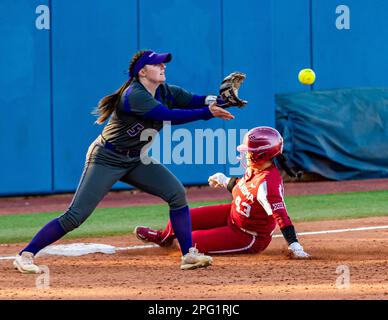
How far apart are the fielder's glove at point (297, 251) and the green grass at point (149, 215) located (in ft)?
9.08

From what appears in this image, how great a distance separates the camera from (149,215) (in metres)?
11.7

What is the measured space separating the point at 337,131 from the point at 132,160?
9312 mm

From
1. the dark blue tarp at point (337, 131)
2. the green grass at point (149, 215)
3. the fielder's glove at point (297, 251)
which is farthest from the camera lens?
the dark blue tarp at point (337, 131)

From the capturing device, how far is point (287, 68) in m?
17.1

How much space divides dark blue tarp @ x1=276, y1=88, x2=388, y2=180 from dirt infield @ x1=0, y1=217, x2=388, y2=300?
6949 millimetres

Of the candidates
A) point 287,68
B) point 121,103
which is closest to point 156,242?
point 121,103

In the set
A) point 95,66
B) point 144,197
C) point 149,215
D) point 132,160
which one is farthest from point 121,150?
point 95,66

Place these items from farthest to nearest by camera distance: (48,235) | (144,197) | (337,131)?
(337,131) → (144,197) → (48,235)

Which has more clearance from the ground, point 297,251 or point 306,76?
point 306,76

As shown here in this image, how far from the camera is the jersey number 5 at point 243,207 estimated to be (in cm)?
784

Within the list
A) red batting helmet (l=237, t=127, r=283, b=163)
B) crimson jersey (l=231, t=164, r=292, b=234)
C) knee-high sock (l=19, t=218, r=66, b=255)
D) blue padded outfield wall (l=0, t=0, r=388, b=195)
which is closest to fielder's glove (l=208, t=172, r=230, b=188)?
crimson jersey (l=231, t=164, r=292, b=234)

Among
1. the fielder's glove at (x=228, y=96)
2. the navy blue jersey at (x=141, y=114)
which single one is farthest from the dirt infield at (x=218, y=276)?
the fielder's glove at (x=228, y=96)

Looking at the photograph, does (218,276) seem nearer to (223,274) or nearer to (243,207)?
(223,274)

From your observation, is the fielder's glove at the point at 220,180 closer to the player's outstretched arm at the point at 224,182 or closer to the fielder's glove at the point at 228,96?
the player's outstretched arm at the point at 224,182
